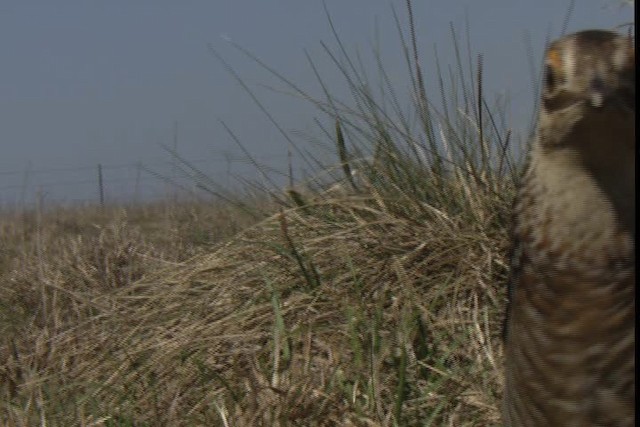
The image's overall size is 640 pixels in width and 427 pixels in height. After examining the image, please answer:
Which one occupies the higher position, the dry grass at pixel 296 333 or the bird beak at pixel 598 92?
the bird beak at pixel 598 92

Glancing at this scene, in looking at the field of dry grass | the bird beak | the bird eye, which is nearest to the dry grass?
the field of dry grass

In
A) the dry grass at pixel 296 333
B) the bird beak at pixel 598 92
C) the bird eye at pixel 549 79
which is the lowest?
the dry grass at pixel 296 333

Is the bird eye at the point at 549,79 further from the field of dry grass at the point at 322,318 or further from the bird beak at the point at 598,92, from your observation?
the field of dry grass at the point at 322,318

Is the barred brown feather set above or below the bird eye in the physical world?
below

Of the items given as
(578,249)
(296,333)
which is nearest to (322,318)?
(296,333)

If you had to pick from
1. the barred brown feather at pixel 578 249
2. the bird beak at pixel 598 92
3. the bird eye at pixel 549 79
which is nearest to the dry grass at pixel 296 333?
the barred brown feather at pixel 578 249

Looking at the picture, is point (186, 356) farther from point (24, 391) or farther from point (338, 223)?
point (338, 223)

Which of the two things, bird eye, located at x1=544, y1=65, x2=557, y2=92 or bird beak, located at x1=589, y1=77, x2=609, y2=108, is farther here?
bird eye, located at x1=544, y1=65, x2=557, y2=92

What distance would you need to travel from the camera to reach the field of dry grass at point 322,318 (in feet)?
12.6

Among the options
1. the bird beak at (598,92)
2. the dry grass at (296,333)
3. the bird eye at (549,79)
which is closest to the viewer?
the bird beak at (598,92)

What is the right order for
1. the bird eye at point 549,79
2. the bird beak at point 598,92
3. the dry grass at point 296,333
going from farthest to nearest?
the dry grass at point 296,333 → the bird eye at point 549,79 → the bird beak at point 598,92

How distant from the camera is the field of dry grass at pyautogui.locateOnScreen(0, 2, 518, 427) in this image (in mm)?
3832

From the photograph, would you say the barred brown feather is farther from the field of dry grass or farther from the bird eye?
the field of dry grass

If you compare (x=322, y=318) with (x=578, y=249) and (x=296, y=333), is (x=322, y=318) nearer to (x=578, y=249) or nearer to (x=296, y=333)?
(x=296, y=333)
